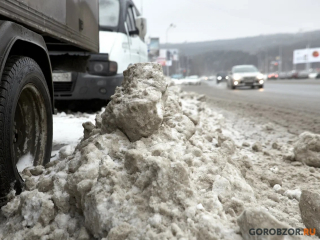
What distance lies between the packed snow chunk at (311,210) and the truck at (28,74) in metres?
1.87

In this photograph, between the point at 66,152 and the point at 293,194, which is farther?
the point at 66,152

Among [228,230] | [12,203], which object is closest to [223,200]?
[228,230]

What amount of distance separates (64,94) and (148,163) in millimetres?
5128

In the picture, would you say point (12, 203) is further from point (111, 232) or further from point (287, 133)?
point (287, 133)

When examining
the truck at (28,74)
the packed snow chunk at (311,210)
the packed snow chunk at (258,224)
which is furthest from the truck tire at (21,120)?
the packed snow chunk at (311,210)

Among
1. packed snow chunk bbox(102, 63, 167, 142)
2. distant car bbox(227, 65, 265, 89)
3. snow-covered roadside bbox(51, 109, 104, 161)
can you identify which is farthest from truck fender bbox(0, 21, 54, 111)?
distant car bbox(227, 65, 265, 89)

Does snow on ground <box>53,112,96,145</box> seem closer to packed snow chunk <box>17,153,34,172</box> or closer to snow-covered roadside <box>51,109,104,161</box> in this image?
snow-covered roadside <box>51,109,104,161</box>

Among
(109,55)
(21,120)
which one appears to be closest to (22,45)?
(21,120)

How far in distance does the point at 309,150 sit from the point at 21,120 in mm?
2961

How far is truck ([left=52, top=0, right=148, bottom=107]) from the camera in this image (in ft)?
22.7

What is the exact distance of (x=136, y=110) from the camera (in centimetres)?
266

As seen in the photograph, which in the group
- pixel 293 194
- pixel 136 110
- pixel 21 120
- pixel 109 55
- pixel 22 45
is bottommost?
pixel 293 194

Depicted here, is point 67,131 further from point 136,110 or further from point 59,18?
point 136,110

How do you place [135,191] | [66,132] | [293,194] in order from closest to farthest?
1. [135,191]
2. [293,194]
3. [66,132]
